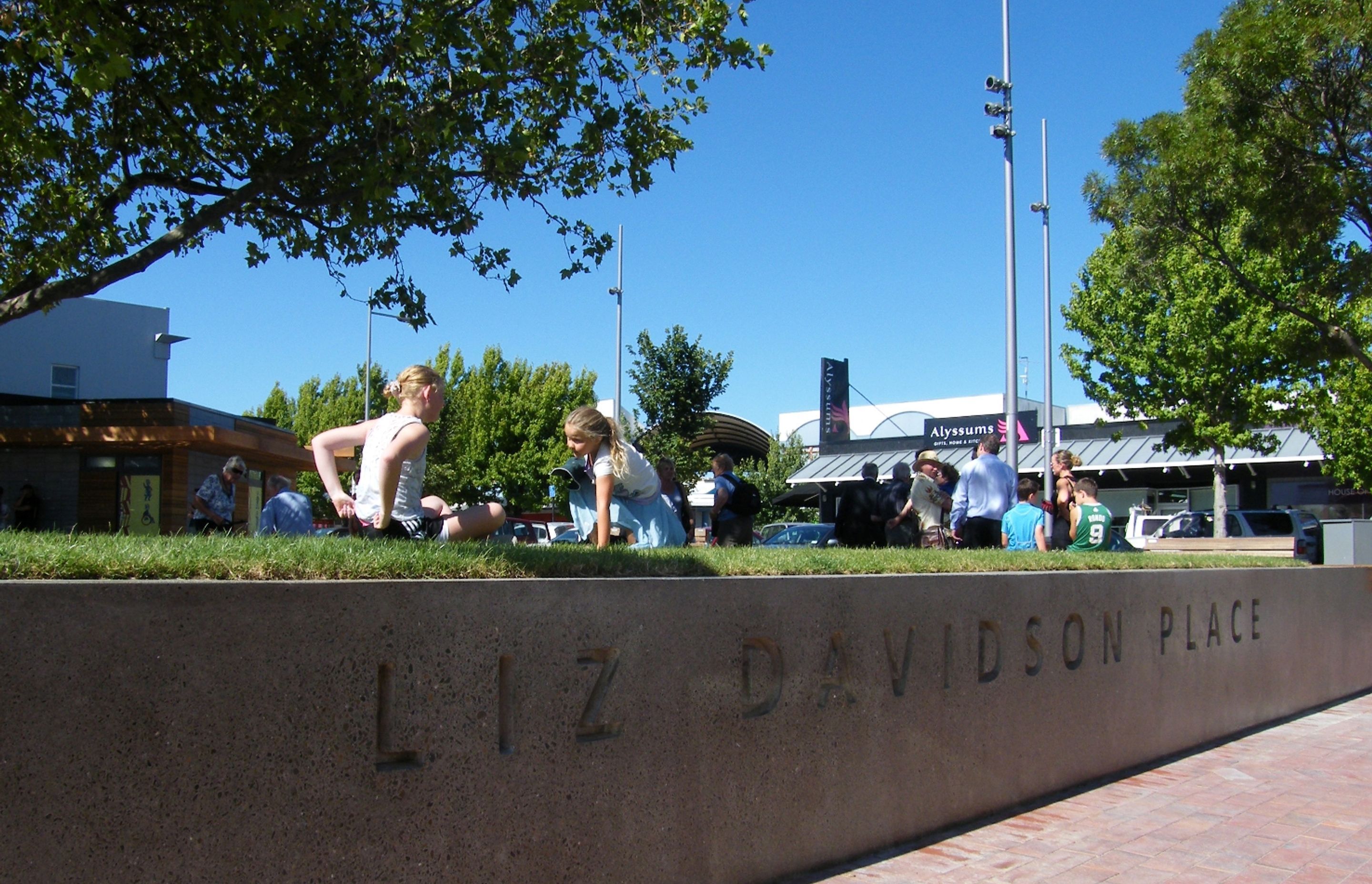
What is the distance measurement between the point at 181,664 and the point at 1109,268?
3100cm

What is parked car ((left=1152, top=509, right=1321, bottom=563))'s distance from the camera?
24344 mm

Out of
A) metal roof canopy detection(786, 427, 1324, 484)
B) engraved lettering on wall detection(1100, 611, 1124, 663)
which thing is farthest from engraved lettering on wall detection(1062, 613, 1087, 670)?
metal roof canopy detection(786, 427, 1324, 484)

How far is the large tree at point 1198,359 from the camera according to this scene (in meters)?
27.7

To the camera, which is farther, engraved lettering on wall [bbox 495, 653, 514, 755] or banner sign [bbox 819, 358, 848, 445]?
banner sign [bbox 819, 358, 848, 445]

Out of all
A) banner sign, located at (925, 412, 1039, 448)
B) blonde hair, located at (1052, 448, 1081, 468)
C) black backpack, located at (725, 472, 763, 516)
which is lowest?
black backpack, located at (725, 472, 763, 516)

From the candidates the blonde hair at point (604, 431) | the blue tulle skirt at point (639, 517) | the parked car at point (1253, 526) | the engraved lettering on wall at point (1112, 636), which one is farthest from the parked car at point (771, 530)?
the blonde hair at point (604, 431)

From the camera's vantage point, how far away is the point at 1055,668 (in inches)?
236

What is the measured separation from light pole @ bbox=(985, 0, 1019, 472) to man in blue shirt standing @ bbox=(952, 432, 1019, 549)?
8.51 meters

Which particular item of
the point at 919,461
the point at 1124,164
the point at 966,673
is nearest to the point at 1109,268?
the point at 1124,164

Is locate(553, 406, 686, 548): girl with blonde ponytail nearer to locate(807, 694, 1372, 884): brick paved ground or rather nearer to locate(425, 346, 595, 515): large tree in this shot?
locate(807, 694, 1372, 884): brick paved ground

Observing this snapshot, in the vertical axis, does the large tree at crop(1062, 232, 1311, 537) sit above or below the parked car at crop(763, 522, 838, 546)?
above

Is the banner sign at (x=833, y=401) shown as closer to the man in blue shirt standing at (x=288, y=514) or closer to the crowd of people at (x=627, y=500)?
the crowd of people at (x=627, y=500)

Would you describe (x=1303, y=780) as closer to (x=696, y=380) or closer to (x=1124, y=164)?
(x=1124, y=164)

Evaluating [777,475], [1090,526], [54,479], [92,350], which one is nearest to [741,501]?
[1090,526]
